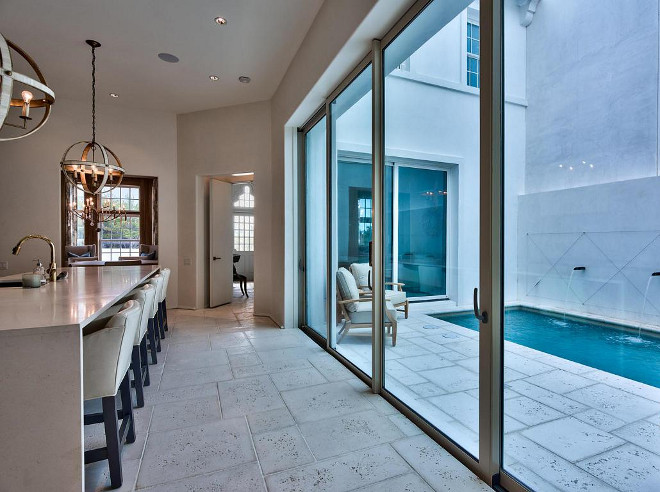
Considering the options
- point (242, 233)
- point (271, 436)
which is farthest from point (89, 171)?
point (242, 233)

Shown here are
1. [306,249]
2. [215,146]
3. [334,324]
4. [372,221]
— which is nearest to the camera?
[372,221]

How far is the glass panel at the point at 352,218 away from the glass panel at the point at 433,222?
41 centimetres

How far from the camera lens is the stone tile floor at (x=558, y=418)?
1400 millimetres

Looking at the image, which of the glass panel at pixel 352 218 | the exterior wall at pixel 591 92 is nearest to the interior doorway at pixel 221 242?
the glass panel at pixel 352 218

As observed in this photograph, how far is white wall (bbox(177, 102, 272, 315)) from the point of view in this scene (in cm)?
599

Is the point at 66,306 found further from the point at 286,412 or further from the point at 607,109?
the point at 607,109

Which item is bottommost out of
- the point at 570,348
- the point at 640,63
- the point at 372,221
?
the point at 570,348

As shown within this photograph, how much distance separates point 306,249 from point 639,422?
13.1 feet

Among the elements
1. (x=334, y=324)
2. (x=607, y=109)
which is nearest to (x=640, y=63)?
(x=607, y=109)

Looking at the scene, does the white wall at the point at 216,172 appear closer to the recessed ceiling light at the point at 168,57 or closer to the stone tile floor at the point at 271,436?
the recessed ceiling light at the point at 168,57

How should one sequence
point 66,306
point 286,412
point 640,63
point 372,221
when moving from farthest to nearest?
point 372,221
point 286,412
point 66,306
point 640,63

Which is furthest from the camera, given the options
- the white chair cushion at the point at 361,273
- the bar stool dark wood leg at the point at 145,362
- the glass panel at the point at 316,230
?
the glass panel at the point at 316,230

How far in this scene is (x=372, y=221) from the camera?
3.08 metres

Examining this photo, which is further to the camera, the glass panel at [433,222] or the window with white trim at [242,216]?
the window with white trim at [242,216]
